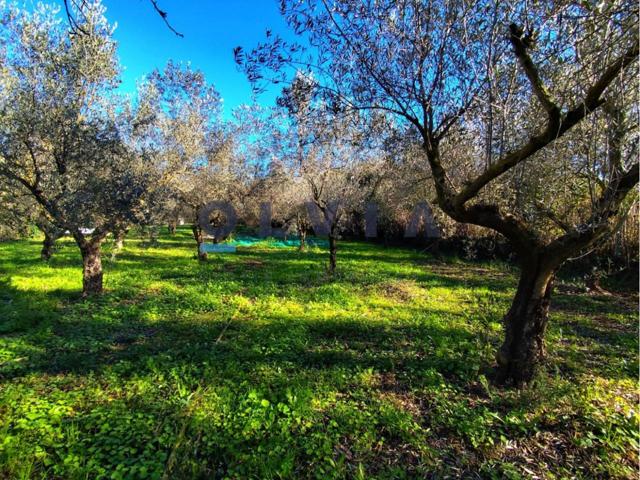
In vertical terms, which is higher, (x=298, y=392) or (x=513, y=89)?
(x=513, y=89)

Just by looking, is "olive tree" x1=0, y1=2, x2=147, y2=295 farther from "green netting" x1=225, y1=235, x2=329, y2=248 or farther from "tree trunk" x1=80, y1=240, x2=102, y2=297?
"green netting" x1=225, y1=235, x2=329, y2=248

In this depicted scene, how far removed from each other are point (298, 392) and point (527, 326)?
3.47 m

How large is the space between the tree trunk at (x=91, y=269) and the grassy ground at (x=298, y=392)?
49 cm

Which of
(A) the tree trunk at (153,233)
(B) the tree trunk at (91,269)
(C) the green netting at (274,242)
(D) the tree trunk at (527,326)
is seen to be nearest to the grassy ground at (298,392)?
(D) the tree trunk at (527,326)

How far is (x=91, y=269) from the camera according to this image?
9.96 meters

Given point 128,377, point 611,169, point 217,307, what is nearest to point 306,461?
point 128,377

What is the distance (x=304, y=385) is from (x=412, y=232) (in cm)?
2121

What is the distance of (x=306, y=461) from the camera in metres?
3.58

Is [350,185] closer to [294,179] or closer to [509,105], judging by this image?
[294,179]

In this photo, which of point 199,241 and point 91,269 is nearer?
point 91,269

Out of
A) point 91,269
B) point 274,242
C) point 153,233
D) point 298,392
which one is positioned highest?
point 153,233

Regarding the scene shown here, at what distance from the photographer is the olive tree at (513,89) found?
3.72m

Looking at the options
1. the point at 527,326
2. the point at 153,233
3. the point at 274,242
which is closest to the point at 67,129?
the point at 153,233

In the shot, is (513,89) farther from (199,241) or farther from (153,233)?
(199,241)
